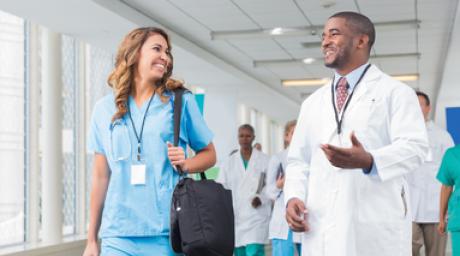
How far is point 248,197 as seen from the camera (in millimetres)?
8781

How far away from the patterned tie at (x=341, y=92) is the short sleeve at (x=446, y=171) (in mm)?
2726

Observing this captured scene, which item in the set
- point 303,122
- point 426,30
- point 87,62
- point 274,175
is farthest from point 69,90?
point 303,122

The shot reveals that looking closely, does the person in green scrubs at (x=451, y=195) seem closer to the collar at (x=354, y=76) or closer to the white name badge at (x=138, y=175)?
the collar at (x=354, y=76)

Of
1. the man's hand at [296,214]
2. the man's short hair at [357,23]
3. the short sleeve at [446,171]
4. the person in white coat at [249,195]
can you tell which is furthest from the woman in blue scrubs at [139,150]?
the person in white coat at [249,195]

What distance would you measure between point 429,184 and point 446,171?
1282mm

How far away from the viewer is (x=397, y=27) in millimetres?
9695

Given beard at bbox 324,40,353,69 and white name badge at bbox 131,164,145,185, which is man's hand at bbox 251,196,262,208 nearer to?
beard at bbox 324,40,353,69

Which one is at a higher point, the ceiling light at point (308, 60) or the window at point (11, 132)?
the ceiling light at point (308, 60)

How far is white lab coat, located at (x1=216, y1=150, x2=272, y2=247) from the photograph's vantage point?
8664 millimetres

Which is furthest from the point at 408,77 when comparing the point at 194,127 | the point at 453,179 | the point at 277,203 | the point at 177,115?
the point at 177,115

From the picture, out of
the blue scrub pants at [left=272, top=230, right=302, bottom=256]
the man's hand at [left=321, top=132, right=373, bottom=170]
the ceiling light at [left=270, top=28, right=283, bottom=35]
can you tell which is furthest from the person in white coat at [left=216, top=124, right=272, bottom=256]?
the man's hand at [left=321, top=132, right=373, bottom=170]

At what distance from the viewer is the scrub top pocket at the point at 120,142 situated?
2.79m

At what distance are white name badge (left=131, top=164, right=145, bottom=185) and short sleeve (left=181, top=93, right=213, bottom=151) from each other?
0.83 ft

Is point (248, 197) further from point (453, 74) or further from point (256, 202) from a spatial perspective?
point (453, 74)
